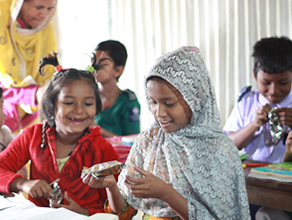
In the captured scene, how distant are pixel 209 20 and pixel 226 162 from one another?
8.36 ft

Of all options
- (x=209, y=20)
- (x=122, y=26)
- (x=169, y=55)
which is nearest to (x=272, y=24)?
(x=209, y=20)

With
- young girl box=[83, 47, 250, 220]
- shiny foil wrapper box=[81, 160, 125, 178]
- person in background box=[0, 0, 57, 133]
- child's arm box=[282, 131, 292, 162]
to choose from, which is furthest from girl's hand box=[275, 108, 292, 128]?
person in background box=[0, 0, 57, 133]

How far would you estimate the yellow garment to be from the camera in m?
2.33

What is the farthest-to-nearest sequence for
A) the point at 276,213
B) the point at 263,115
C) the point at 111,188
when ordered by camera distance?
the point at 263,115
the point at 276,213
the point at 111,188

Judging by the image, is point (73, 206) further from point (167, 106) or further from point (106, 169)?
point (167, 106)

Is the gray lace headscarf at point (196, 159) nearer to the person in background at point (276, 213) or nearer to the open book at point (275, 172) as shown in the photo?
the open book at point (275, 172)

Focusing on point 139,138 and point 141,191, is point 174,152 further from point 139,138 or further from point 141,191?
point 141,191

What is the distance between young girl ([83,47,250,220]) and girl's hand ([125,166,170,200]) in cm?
8

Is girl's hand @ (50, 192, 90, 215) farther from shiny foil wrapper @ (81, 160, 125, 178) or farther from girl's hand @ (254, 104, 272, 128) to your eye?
girl's hand @ (254, 104, 272, 128)

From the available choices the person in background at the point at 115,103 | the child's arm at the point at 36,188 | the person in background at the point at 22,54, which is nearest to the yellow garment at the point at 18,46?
the person in background at the point at 22,54

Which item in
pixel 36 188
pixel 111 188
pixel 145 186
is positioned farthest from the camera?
pixel 36 188

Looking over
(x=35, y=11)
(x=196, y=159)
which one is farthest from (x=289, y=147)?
(x=35, y=11)

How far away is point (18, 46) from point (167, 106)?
1.65m

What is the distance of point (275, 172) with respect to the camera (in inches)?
65.3
